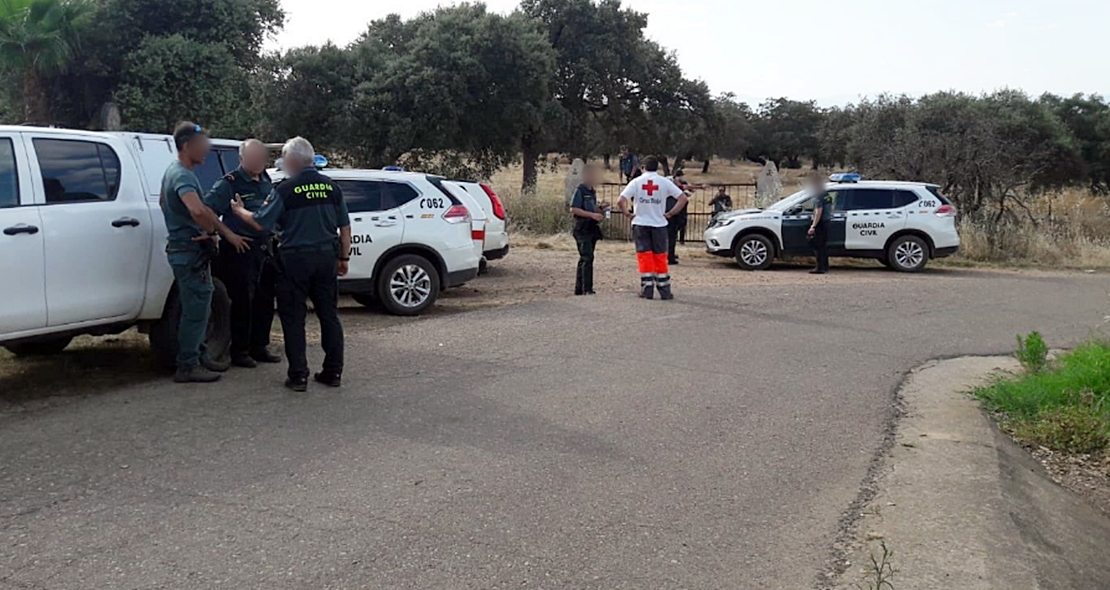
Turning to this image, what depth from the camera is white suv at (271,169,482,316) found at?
36.5 feet

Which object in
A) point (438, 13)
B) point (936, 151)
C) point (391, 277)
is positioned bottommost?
point (391, 277)

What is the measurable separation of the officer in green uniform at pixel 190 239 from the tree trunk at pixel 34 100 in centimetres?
1692

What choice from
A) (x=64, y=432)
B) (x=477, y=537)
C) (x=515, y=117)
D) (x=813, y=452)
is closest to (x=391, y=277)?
(x=64, y=432)

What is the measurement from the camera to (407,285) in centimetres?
1125

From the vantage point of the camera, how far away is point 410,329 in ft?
32.1

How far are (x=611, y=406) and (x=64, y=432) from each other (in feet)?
11.5

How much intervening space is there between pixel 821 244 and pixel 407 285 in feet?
26.7

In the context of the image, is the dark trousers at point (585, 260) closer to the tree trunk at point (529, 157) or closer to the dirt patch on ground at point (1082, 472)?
the dirt patch on ground at point (1082, 472)

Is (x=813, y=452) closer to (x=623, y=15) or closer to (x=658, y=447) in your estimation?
(x=658, y=447)

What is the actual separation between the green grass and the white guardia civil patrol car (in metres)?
9.06

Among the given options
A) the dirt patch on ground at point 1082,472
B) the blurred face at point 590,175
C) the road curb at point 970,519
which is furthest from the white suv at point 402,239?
the dirt patch on ground at point 1082,472

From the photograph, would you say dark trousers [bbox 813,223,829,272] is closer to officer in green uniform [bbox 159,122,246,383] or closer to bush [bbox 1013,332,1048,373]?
bush [bbox 1013,332,1048,373]

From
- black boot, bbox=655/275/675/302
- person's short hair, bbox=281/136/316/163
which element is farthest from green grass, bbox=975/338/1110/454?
person's short hair, bbox=281/136/316/163

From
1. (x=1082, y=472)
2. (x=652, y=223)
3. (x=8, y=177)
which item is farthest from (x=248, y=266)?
(x=1082, y=472)
